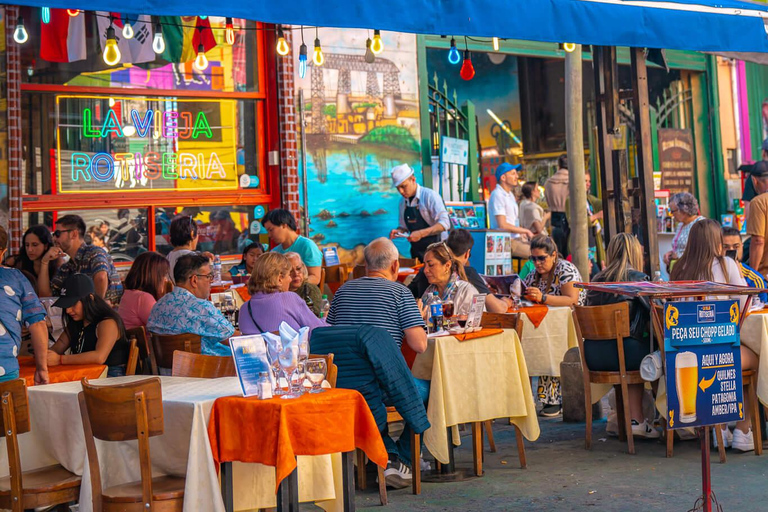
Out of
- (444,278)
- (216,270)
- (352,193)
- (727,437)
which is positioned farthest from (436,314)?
(352,193)

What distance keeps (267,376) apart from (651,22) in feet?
14.7

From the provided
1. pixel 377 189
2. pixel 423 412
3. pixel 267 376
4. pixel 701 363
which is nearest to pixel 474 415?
pixel 423 412

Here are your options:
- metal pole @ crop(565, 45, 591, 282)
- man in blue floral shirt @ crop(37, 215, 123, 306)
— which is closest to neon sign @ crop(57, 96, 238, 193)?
man in blue floral shirt @ crop(37, 215, 123, 306)

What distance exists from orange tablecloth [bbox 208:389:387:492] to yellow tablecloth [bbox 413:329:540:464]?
1.66 m

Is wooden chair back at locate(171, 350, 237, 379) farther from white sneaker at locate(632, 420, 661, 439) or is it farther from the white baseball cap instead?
the white baseball cap

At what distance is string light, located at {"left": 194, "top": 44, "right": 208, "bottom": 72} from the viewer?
11844 millimetres

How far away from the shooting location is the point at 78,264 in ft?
30.4

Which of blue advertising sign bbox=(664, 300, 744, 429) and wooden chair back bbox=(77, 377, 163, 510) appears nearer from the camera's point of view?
wooden chair back bbox=(77, 377, 163, 510)

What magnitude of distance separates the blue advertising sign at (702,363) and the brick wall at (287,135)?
791cm

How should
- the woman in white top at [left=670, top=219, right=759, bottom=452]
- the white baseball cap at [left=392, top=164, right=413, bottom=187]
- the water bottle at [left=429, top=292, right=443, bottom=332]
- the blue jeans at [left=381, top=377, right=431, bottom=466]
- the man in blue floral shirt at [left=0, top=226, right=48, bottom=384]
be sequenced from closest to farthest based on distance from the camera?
the man in blue floral shirt at [left=0, top=226, right=48, bottom=384] → the blue jeans at [left=381, top=377, right=431, bottom=466] → the water bottle at [left=429, top=292, right=443, bottom=332] → the woman in white top at [left=670, top=219, right=759, bottom=452] → the white baseball cap at [left=392, top=164, right=413, bottom=187]

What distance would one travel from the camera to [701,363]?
210 inches

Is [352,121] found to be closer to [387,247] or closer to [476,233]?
[476,233]

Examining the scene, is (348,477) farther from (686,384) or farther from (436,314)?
(436,314)

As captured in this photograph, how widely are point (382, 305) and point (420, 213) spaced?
17.9 feet
